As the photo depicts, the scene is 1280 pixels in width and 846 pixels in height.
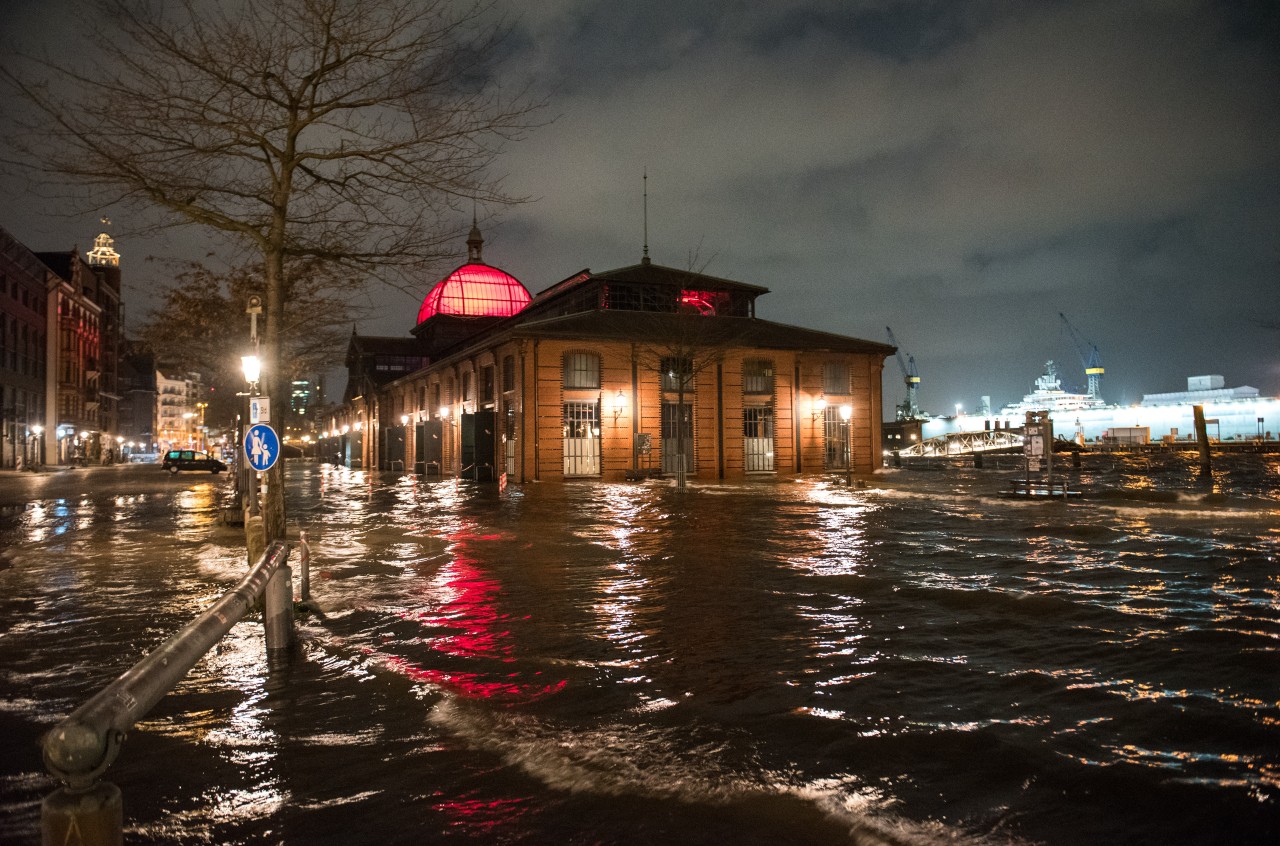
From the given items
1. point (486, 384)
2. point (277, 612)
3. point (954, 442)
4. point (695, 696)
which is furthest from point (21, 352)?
point (954, 442)

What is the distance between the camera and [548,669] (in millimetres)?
6469

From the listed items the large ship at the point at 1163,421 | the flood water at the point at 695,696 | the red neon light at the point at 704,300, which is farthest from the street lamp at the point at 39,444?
the large ship at the point at 1163,421

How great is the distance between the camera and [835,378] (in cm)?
4503

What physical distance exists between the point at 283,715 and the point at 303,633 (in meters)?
2.65

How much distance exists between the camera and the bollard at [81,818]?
7.43 ft

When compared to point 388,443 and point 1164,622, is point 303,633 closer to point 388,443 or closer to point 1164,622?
point 1164,622

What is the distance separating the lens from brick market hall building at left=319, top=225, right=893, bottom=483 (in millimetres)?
37625

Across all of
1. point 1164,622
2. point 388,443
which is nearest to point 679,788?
point 1164,622

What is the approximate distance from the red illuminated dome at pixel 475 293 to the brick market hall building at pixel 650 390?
10128mm

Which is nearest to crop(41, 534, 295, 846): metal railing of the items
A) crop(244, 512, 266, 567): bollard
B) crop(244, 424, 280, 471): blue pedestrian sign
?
crop(244, 424, 280, 471): blue pedestrian sign

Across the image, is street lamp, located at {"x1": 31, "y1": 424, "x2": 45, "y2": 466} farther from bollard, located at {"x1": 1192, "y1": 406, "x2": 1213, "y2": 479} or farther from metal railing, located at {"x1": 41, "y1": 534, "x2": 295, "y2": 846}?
metal railing, located at {"x1": 41, "y1": 534, "x2": 295, "y2": 846}

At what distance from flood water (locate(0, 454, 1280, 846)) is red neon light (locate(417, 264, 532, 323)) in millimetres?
49160

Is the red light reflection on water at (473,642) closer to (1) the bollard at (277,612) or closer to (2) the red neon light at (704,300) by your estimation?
(1) the bollard at (277,612)

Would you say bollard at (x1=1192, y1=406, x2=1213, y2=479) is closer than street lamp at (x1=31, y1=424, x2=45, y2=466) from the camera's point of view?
Yes
